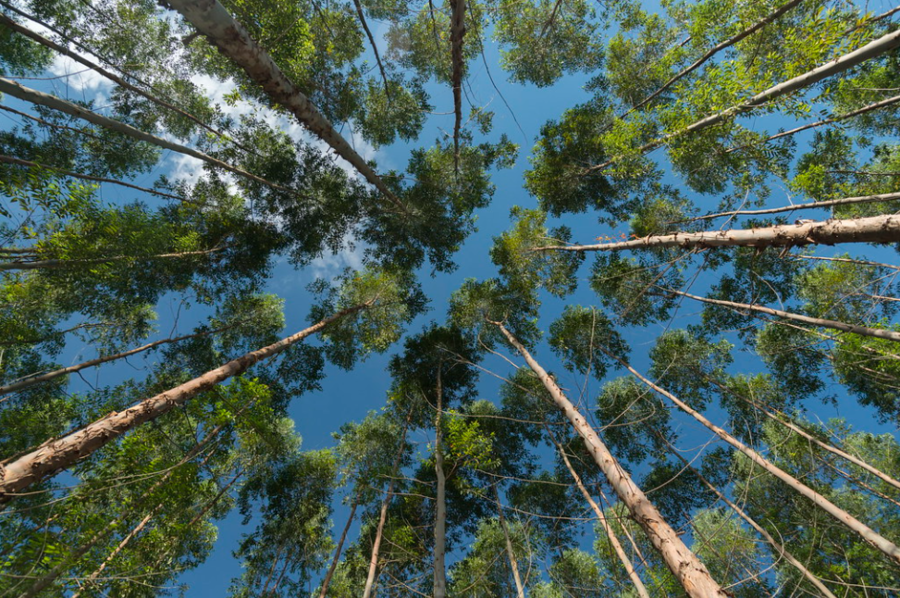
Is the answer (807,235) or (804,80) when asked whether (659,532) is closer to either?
(807,235)

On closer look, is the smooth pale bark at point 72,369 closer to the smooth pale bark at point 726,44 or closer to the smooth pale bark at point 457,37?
the smooth pale bark at point 457,37

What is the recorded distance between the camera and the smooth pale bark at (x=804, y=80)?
13.7 ft

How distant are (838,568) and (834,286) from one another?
6.66m

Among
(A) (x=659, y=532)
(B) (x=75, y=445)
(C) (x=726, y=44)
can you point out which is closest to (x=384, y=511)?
(B) (x=75, y=445)

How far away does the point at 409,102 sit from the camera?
1015cm

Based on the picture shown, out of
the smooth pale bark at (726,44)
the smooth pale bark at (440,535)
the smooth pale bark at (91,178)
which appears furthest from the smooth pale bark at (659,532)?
the smooth pale bark at (91,178)

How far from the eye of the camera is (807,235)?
3.14 meters

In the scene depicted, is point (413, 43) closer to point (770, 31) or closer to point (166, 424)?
point (770, 31)

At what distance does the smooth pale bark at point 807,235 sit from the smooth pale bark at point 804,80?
1914 millimetres

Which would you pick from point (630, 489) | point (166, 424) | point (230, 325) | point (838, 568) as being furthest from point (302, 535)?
point (838, 568)

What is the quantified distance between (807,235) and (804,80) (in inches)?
152


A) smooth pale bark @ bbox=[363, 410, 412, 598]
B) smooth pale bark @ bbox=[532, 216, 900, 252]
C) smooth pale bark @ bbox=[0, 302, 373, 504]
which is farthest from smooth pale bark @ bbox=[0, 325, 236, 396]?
smooth pale bark @ bbox=[532, 216, 900, 252]

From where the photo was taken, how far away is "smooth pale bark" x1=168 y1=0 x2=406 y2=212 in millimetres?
3535

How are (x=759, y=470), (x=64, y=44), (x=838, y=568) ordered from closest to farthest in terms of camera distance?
(x=838, y=568) < (x=64, y=44) < (x=759, y=470)
